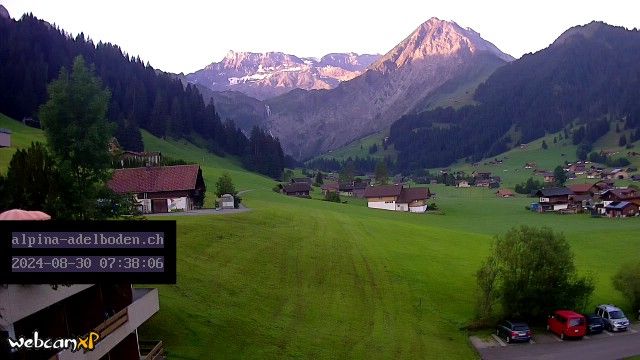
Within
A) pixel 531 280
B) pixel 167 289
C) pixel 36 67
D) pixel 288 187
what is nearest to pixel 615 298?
pixel 531 280

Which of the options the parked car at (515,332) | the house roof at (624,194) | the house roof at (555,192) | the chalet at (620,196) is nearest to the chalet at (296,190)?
the house roof at (555,192)

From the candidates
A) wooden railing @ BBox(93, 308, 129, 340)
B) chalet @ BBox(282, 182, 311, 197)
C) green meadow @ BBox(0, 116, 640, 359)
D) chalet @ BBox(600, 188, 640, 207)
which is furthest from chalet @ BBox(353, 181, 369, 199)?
wooden railing @ BBox(93, 308, 129, 340)

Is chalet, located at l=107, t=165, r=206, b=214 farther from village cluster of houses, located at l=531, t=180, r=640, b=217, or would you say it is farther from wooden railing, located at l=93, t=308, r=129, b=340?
village cluster of houses, located at l=531, t=180, r=640, b=217

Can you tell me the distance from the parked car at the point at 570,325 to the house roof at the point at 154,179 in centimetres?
5379

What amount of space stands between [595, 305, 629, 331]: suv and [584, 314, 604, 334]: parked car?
0.95m

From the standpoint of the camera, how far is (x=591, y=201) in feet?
482

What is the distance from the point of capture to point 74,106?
125ft

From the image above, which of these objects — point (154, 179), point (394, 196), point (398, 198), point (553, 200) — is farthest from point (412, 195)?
point (154, 179)

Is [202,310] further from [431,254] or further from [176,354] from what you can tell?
[431,254]

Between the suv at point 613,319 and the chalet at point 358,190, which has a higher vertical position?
the chalet at point 358,190

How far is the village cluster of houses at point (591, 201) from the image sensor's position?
12162cm

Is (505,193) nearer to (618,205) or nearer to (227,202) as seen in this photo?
(618,205)

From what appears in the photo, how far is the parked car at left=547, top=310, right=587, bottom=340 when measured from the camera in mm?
36656

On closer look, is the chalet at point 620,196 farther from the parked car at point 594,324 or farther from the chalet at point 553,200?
the parked car at point 594,324
